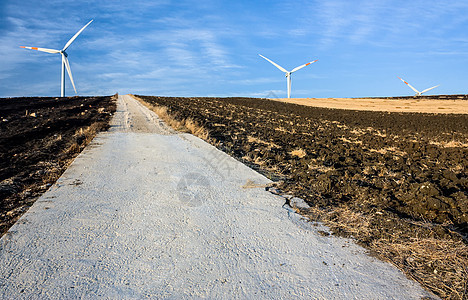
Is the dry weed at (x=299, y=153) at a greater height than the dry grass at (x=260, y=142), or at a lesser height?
lesser

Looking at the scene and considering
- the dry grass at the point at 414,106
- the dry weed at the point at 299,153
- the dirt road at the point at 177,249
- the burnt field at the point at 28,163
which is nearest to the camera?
the dirt road at the point at 177,249

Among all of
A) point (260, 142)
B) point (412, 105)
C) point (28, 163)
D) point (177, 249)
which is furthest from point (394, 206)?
point (412, 105)

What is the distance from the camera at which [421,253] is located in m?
3.19

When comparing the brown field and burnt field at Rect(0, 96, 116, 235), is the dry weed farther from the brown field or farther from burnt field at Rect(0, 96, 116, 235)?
the brown field

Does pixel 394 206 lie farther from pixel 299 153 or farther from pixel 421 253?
pixel 299 153

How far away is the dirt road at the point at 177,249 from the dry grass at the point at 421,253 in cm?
18

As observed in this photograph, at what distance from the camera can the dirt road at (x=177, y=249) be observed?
266 cm

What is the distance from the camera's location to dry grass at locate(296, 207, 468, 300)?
2.72 m

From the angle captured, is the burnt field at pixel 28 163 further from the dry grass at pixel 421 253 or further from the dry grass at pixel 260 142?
the dry grass at pixel 260 142

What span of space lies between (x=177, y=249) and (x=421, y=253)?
2600 mm

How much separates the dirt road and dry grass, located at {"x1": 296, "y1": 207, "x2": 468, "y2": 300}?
181 millimetres

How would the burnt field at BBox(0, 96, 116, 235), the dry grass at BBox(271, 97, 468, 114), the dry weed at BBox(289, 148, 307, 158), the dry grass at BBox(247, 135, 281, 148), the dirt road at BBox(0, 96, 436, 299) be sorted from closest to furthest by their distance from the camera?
the dirt road at BBox(0, 96, 436, 299)
the burnt field at BBox(0, 96, 116, 235)
the dry weed at BBox(289, 148, 307, 158)
the dry grass at BBox(247, 135, 281, 148)
the dry grass at BBox(271, 97, 468, 114)

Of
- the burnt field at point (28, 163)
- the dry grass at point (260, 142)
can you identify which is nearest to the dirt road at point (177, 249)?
the burnt field at point (28, 163)

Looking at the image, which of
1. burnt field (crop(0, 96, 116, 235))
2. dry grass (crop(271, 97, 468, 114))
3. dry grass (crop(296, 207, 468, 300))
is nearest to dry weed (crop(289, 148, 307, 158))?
dry grass (crop(296, 207, 468, 300))
